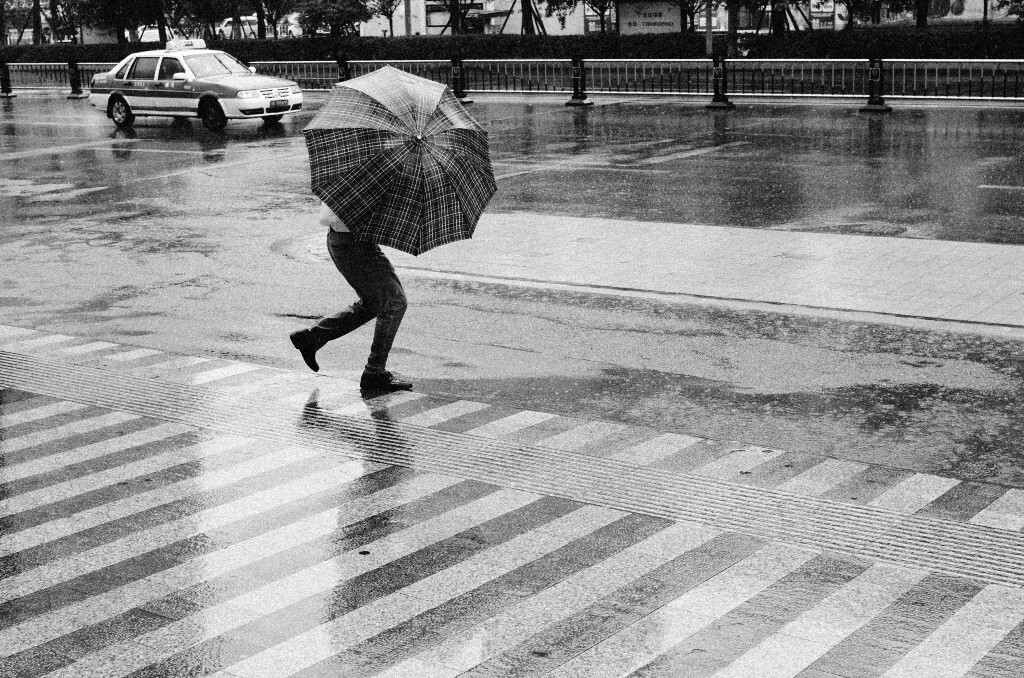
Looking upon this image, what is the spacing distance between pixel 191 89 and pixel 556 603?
2426 centimetres

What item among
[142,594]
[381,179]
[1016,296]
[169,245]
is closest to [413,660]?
[142,594]

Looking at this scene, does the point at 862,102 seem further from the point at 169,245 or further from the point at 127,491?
the point at 127,491

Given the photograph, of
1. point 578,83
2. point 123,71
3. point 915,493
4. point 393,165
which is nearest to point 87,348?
point 393,165

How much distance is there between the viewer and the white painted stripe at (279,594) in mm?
5102

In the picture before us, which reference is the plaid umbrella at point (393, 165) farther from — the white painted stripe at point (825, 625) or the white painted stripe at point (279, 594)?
the white painted stripe at point (825, 625)

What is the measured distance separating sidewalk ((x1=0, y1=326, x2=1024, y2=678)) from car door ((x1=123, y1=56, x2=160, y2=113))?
21465 mm

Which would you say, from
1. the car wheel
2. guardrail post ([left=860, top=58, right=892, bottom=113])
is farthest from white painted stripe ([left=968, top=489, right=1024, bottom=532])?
the car wheel

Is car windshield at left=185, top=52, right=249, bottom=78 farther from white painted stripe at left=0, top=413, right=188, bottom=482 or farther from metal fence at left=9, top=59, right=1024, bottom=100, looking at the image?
white painted stripe at left=0, top=413, right=188, bottom=482

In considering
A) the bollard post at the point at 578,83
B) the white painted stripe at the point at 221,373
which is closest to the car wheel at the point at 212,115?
the bollard post at the point at 578,83

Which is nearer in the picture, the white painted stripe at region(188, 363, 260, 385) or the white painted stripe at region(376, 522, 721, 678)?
the white painted stripe at region(376, 522, 721, 678)

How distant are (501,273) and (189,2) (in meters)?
42.6

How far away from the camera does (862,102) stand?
2808cm

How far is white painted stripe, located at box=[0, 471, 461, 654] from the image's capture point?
5406 millimetres

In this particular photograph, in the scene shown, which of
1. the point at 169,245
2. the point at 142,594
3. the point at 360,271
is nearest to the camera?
the point at 142,594
